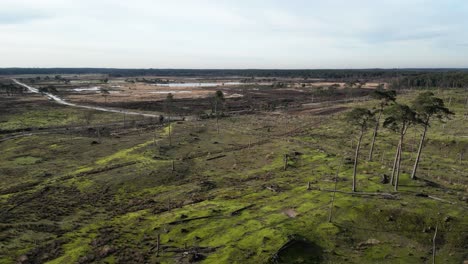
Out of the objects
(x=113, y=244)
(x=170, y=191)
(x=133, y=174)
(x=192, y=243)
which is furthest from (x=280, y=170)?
(x=113, y=244)

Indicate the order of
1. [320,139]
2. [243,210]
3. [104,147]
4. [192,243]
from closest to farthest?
[192,243] → [243,210] → [104,147] → [320,139]

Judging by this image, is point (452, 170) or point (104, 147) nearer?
point (452, 170)

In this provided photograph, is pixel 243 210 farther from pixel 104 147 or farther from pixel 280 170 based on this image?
pixel 104 147

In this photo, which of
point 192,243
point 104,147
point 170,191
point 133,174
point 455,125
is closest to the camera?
point 192,243

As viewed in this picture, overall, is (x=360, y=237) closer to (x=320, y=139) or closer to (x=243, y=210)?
(x=243, y=210)

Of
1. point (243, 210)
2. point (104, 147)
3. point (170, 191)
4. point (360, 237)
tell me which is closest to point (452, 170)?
point (360, 237)

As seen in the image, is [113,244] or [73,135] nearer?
[113,244]
